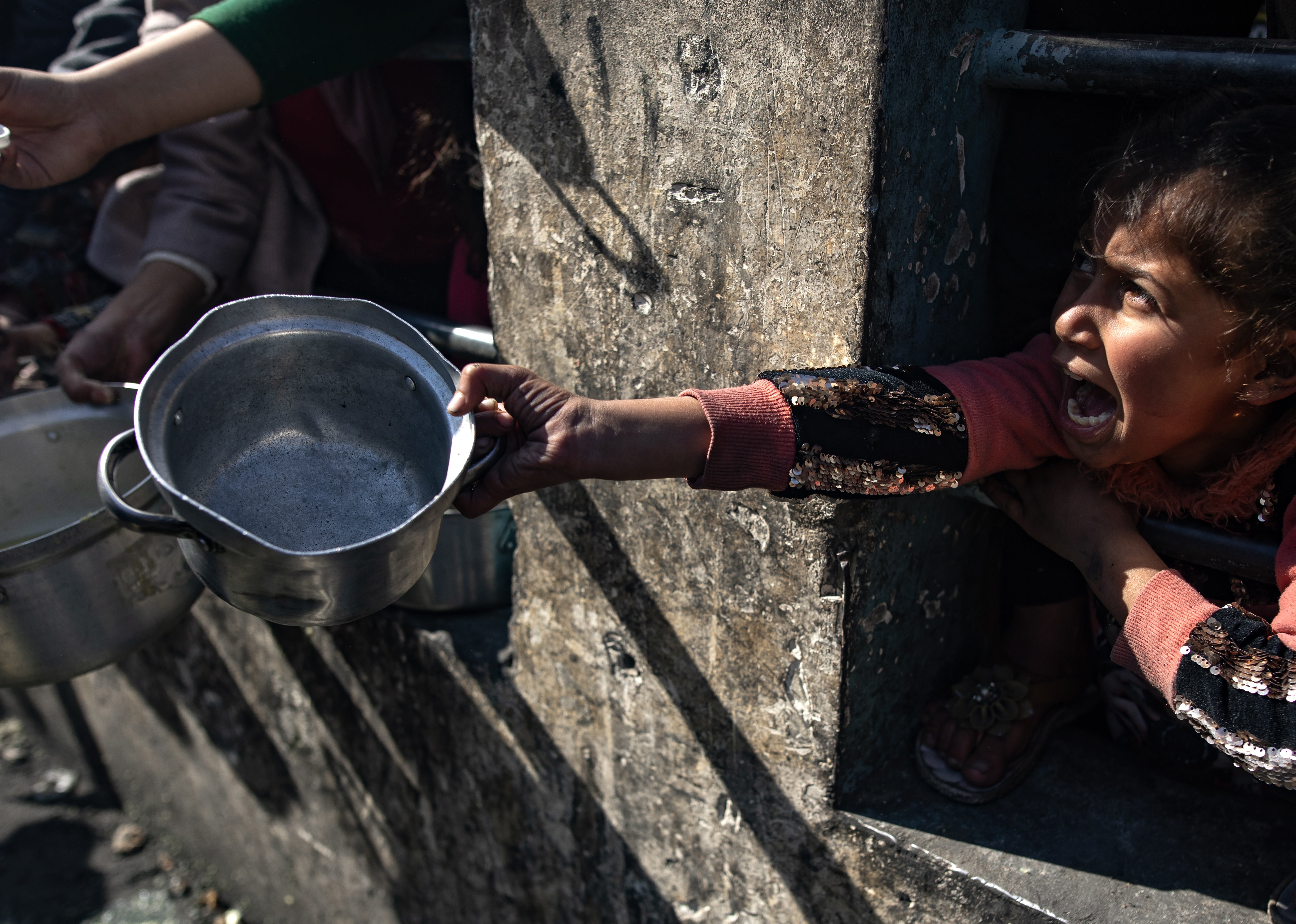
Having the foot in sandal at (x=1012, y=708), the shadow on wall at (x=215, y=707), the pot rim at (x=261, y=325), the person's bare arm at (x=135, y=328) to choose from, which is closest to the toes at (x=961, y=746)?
the foot in sandal at (x=1012, y=708)

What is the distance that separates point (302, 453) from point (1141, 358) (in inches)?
44.6

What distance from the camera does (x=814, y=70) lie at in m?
1.17

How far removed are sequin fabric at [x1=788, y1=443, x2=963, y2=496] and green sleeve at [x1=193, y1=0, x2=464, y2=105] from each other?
1.19 metres

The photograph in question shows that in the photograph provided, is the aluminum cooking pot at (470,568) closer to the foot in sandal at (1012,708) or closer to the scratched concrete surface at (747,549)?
the scratched concrete surface at (747,549)

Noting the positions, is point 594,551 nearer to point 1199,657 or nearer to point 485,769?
point 485,769

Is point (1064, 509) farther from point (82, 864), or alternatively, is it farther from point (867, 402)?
point (82, 864)

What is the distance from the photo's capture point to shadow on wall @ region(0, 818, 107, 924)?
3.10 metres

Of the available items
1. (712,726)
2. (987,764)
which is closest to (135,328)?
(712,726)

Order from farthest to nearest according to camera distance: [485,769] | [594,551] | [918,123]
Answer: [485,769], [594,551], [918,123]

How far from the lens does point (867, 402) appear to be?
1158 mm

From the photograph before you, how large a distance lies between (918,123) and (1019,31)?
0.18m

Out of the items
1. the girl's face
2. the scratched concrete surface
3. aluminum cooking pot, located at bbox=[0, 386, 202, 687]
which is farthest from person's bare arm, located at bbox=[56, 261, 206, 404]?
the girl's face

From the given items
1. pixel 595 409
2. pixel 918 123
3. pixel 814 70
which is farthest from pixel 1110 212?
pixel 595 409

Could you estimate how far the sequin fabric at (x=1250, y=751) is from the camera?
40.0 inches
